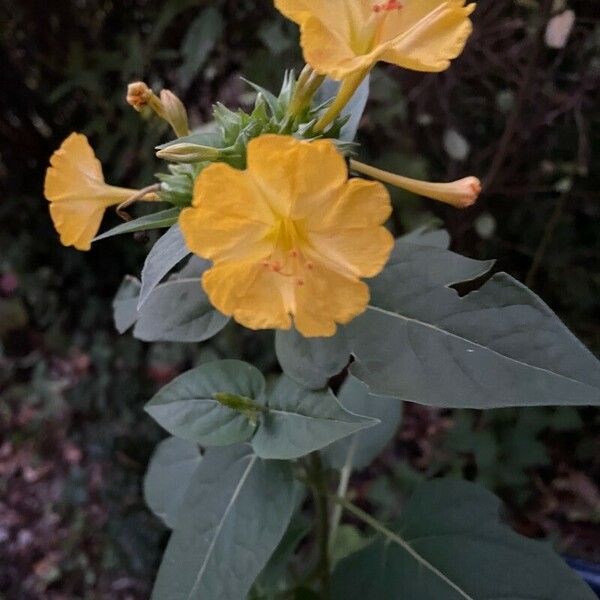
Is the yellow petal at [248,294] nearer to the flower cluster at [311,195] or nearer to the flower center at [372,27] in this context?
the flower cluster at [311,195]

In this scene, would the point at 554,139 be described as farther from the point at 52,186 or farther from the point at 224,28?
the point at 52,186

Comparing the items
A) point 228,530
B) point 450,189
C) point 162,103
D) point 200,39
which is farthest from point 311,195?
point 200,39

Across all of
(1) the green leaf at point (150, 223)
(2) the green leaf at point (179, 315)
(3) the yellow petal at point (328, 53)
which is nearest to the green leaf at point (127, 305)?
(2) the green leaf at point (179, 315)

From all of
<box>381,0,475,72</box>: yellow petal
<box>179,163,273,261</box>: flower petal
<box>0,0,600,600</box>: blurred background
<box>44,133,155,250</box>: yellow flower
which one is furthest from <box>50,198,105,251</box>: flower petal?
<box>0,0,600,600</box>: blurred background

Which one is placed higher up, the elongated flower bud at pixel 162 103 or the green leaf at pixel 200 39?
the elongated flower bud at pixel 162 103

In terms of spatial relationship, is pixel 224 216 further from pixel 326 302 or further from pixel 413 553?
pixel 413 553

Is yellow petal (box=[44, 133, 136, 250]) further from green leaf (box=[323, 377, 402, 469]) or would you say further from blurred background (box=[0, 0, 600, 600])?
blurred background (box=[0, 0, 600, 600])
